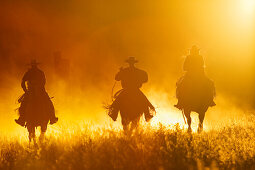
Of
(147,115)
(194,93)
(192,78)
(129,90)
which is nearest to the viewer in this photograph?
(129,90)

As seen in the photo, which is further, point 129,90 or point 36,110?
point 36,110

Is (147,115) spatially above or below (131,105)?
below

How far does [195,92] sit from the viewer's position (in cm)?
1723

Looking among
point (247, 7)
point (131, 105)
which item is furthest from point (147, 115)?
point (247, 7)

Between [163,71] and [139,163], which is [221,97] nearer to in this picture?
[163,71]

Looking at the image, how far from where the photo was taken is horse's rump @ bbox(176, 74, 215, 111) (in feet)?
56.6

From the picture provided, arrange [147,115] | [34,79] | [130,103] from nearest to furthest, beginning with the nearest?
[130,103], [147,115], [34,79]

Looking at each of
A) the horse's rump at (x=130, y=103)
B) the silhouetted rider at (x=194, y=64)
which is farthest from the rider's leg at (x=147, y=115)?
the silhouetted rider at (x=194, y=64)

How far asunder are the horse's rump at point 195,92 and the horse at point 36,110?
3.75 m

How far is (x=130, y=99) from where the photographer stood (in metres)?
16.1

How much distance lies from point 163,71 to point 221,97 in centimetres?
600

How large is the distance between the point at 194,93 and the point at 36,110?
4392mm

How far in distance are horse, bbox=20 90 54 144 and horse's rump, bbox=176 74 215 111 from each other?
3.75m

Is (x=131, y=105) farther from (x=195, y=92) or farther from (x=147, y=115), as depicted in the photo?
(x=195, y=92)
